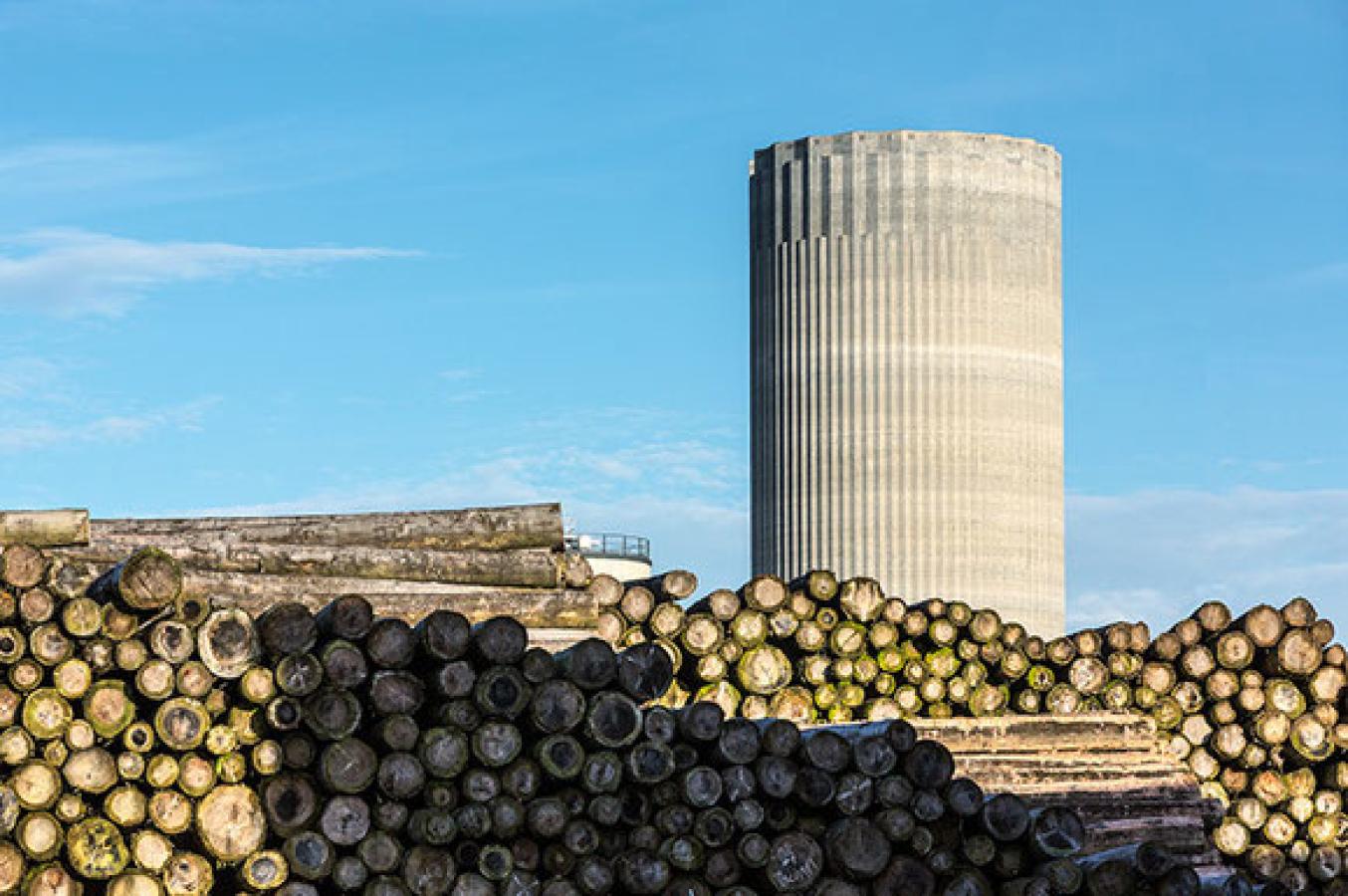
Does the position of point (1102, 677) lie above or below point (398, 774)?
above

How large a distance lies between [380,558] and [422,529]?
666 millimetres

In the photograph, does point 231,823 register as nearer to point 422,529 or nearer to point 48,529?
point 48,529

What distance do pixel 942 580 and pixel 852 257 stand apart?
4070 millimetres

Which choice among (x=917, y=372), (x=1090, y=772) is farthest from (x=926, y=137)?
(x=1090, y=772)

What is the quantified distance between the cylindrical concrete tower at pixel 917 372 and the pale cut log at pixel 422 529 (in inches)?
511

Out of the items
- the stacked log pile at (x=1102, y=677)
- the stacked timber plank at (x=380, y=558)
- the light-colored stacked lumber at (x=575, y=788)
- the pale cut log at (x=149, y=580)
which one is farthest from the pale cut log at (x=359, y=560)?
the light-colored stacked lumber at (x=575, y=788)

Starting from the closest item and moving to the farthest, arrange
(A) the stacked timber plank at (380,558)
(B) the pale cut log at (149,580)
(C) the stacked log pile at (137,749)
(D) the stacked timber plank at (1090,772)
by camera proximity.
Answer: (C) the stacked log pile at (137,749) < (B) the pale cut log at (149,580) < (A) the stacked timber plank at (380,558) < (D) the stacked timber plank at (1090,772)

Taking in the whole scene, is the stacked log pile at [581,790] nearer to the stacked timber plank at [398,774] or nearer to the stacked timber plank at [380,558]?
the stacked timber plank at [398,774]

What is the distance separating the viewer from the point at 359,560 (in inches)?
450

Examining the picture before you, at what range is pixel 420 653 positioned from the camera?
9469mm

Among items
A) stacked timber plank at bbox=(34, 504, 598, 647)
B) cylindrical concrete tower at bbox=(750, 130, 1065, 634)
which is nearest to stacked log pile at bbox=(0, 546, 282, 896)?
stacked timber plank at bbox=(34, 504, 598, 647)

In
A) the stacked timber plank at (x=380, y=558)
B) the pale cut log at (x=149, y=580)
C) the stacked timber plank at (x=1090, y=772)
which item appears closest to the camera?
the pale cut log at (x=149, y=580)

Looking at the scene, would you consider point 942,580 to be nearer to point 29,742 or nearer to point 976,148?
point 976,148

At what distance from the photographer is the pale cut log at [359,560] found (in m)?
10.9
